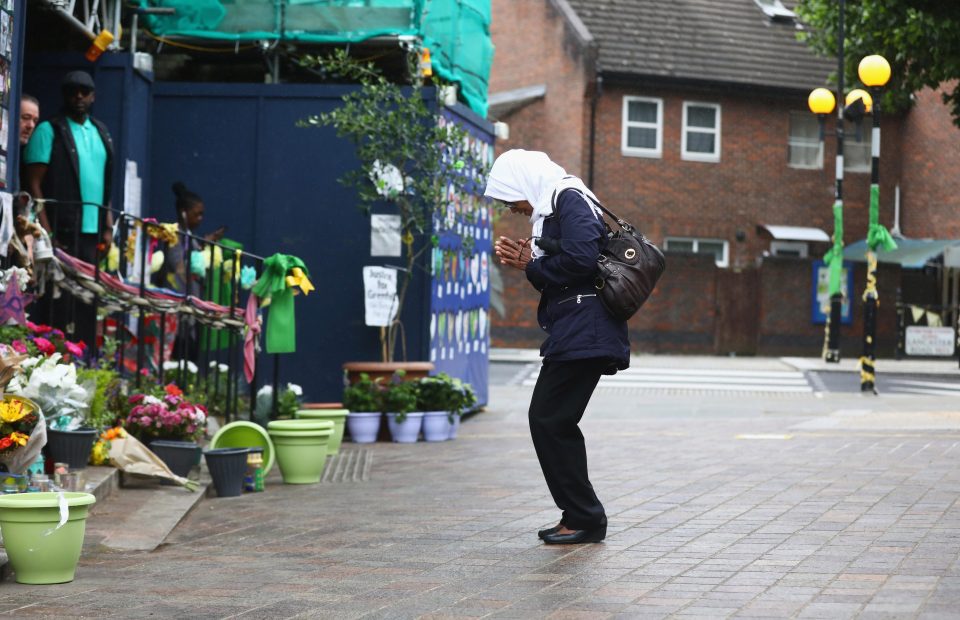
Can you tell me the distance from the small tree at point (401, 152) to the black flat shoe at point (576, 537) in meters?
6.72

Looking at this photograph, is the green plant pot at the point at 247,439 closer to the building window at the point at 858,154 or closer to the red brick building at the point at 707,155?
the red brick building at the point at 707,155

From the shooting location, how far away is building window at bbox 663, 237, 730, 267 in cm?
3531

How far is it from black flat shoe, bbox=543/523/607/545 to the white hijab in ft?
4.46

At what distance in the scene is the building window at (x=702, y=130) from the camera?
35.3m

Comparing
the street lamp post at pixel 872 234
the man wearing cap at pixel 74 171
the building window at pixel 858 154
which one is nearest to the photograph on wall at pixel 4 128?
the man wearing cap at pixel 74 171

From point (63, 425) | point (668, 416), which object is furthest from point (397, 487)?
point (668, 416)

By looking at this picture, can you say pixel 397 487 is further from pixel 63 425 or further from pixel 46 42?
pixel 46 42

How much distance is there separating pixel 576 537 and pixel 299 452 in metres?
3.37

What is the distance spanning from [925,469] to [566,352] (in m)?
4.32

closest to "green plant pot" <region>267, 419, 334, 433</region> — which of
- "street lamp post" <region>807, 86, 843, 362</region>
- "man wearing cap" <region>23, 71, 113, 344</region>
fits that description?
"man wearing cap" <region>23, 71, 113, 344</region>

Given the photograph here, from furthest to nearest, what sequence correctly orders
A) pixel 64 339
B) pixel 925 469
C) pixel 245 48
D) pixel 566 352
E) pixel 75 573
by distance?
pixel 245 48 → pixel 925 469 → pixel 64 339 → pixel 566 352 → pixel 75 573

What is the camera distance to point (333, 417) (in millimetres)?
12047

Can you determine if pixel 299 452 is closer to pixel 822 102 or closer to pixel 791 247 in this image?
pixel 822 102

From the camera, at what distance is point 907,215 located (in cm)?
3612
